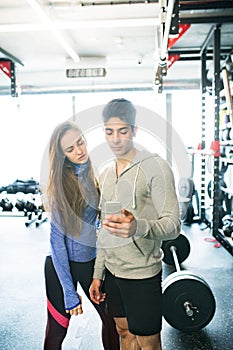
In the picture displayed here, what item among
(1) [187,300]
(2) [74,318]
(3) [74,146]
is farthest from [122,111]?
(2) [74,318]

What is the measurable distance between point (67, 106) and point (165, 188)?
5.66m

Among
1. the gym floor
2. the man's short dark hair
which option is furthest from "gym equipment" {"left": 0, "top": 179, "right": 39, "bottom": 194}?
the man's short dark hair

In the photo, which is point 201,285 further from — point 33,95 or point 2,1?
point 33,95

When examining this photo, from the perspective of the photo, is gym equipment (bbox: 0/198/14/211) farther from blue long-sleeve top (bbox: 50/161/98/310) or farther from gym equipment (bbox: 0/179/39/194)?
blue long-sleeve top (bbox: 50/161/98/310)

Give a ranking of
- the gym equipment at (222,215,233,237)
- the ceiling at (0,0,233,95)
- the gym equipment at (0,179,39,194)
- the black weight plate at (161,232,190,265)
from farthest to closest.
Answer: the gym equipment at (0,179,39,194), the gym equipment at (222,215,233,237), the ceiling at (0,0,233,95), the black weight plate at (161,232,190,265)

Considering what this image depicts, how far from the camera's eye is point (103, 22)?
10.5ft

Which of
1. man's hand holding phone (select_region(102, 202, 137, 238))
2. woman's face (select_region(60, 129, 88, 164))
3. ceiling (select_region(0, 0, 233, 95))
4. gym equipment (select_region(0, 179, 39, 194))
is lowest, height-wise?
gym equipment (select_region(0, 179, 39, 194))

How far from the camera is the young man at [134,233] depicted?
1072 mm

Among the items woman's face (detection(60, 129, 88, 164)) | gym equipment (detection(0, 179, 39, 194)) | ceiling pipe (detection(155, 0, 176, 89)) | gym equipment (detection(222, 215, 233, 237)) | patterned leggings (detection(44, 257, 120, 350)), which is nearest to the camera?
woman's face (detection(60, 129, 88, 164))

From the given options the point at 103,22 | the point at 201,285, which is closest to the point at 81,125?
the point at 201,285

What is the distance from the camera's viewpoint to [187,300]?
6.31ft

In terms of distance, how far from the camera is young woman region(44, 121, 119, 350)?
1234 mm

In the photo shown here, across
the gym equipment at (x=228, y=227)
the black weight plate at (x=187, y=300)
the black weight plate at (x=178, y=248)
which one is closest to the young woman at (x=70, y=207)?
the black weight plate at (x=187, y=300)

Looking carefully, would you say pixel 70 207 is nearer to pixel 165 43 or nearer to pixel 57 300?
pixel 57 300
